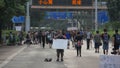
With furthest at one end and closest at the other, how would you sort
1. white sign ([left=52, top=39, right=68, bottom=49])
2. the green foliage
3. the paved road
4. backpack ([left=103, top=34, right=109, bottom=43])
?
the green foliage → backpack ([left=103, top=34, right=109, bottom=43]) → white sign ([left=52, top=39, right=68, bottom=49]) → the paved road

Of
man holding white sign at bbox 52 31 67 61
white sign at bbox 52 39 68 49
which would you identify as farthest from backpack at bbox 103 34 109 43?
white sign at bbox 52 39 68 49

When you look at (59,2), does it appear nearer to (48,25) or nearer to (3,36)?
(3,36)

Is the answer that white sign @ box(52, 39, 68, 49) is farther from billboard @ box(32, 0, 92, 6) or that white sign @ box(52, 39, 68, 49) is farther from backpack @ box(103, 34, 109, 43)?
billboard @ box(32, 0, 92, 6)

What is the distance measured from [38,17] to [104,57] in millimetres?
97946

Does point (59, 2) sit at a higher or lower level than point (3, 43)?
higher

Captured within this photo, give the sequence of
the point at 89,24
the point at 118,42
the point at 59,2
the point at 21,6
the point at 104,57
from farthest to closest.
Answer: the point at 89,24, the point at 59,2, the point at 21,6, the point at 118,42, the point at 104,57

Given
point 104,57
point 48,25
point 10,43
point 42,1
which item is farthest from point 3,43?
point 48,25

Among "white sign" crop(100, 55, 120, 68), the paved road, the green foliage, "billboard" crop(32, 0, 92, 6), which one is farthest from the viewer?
the green foliage

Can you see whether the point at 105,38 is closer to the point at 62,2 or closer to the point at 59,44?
the point at 59,44

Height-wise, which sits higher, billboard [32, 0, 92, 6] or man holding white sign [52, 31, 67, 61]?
billboard [32, 0, 92, 6]

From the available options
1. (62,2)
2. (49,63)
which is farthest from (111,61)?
(62,2)

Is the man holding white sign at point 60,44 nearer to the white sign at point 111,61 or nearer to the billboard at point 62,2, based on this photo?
the white sign at point 111,61

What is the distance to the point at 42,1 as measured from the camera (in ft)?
214

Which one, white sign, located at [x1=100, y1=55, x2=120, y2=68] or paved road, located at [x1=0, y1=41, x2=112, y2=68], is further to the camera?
paved road, located at [x1=0, y1=41, x2=112, y2=68]
